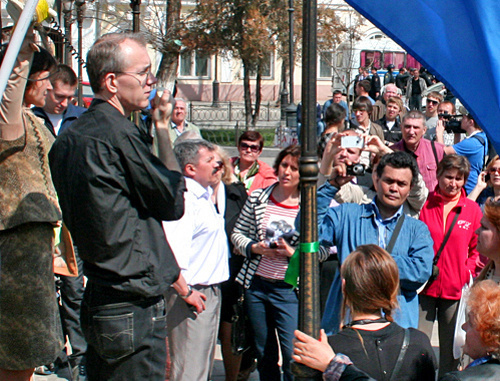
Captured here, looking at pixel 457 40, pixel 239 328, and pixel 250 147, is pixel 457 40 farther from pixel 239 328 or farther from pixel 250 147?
pixel 250 147

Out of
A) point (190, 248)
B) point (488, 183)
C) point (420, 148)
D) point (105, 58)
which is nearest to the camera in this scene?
point (105, 58)

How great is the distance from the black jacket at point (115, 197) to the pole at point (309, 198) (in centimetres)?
56

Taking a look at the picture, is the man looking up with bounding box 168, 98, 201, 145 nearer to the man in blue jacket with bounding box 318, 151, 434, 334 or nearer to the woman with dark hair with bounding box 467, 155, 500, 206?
the woman with dark hair with bounding box 467, 155, 500, 206

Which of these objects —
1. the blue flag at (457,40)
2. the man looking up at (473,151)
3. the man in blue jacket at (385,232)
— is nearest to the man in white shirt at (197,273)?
the man in blue jacket at (385,232)

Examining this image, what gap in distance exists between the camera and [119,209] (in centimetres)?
293

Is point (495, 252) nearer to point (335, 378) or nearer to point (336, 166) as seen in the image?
point (336, 166)

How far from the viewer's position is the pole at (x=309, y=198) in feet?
9.09

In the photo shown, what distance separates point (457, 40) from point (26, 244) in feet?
7.34

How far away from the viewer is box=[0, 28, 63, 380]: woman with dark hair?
355 centimetres

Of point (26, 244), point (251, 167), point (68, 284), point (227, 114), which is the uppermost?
point (227, 114)

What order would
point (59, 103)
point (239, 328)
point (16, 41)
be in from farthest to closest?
1. point (59, 103)
2. point (239, 328)
3. point (16, 41)

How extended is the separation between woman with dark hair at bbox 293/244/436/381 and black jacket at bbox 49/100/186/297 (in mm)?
715

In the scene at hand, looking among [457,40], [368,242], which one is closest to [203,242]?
[368,242]

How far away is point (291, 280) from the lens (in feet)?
13.7
